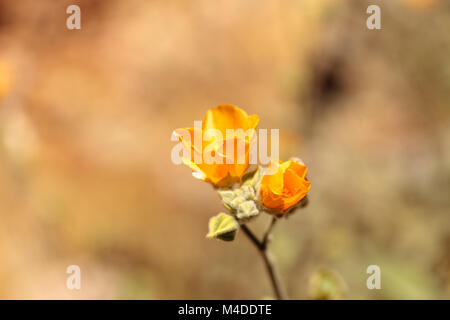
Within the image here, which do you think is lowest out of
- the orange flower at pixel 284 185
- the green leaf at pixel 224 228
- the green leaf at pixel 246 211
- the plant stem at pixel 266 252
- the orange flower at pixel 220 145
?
the plant stem at pixel 266 252

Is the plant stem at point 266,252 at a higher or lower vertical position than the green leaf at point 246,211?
lower

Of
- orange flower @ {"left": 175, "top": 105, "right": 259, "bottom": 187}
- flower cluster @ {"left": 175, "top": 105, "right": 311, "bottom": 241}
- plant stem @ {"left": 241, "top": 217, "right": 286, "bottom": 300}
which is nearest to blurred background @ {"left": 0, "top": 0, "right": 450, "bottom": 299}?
plant stem @ {"left": 241, "top": 217, "right": 286, "bottom": 300}

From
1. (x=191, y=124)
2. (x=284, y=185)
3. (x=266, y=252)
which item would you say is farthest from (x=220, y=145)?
(x=191, y=124)

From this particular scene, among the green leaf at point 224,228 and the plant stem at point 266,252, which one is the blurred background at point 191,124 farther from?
the green leaf at point 224,228

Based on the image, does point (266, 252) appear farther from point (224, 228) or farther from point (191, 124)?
point (191, 124)

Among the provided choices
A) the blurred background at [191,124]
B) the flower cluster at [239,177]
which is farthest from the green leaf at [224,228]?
the blurred background at [191,124]

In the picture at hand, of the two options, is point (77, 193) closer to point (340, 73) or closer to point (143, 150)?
point (143, 150)

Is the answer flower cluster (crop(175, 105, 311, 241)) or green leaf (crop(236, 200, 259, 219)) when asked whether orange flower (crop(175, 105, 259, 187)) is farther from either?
green leaf (crop(236, 200, 259, 219))
